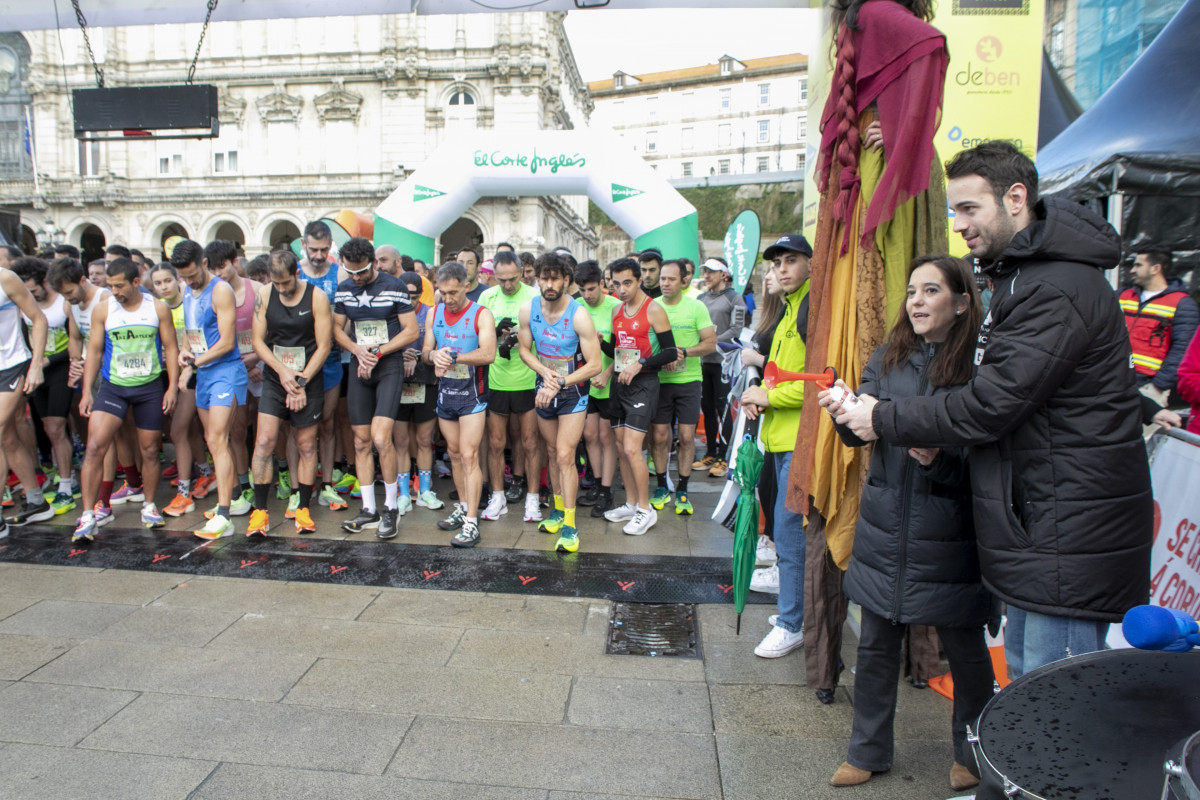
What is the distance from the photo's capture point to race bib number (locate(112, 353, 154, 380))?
5.61 metres

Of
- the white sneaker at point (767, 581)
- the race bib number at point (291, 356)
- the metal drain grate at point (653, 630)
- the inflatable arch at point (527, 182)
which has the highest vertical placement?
the inflatable arch at point (527, 182)

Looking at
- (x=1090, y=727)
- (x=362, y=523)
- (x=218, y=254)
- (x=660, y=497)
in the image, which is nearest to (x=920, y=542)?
(x=1090, y=727)

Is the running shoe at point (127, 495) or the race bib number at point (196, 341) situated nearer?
the race bib number at point (196, 341)

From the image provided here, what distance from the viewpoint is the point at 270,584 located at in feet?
15.2

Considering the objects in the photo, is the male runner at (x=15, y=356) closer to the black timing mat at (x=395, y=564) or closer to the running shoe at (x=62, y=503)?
the running shoe at (x=62, y=503)

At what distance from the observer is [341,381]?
20.5ft

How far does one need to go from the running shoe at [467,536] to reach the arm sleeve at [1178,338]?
4615 millimetres

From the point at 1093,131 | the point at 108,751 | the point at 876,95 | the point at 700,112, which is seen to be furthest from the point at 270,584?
the point at 700,112

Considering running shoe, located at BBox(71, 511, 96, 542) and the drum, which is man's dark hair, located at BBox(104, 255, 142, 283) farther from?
the drum

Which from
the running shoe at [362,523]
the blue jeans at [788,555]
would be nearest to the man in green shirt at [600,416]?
the running shoe at [362,523]

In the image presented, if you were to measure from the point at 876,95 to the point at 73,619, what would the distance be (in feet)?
15.3

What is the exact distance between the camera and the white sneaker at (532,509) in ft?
20.1

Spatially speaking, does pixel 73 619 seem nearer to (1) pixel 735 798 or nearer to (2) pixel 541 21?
(1) pixel 735 798

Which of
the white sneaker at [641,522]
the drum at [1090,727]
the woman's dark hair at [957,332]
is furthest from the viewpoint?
the white sneaker at [641,522]
